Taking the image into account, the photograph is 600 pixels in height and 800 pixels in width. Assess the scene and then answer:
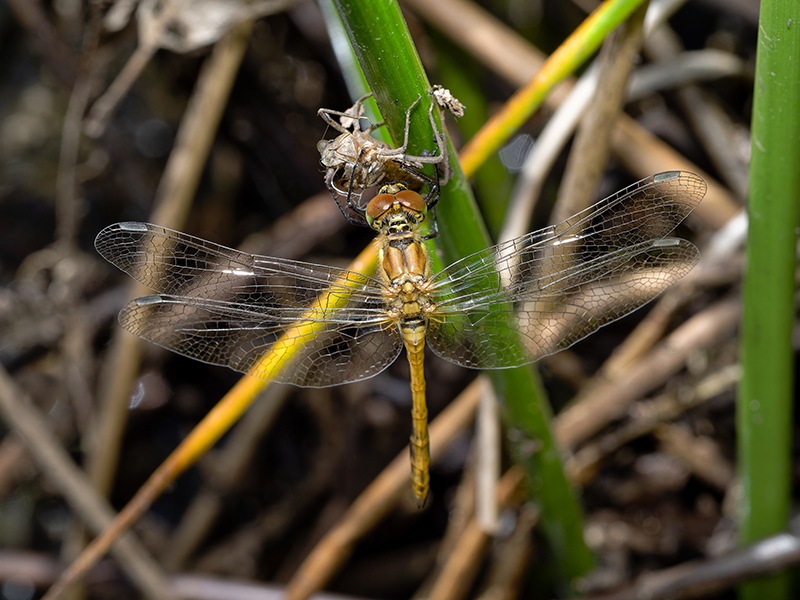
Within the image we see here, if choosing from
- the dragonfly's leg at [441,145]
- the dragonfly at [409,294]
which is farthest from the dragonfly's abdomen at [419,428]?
the dragonfly's leg at [441,145]

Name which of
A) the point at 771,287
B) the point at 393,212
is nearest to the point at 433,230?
the point at 393,212

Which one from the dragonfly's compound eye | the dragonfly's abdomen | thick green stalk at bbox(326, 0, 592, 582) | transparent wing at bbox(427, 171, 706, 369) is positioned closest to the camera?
thick green stalk at bbox(326, 0, 592, 582)

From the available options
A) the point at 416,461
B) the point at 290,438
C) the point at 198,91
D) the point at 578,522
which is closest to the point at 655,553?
the point at 578,522

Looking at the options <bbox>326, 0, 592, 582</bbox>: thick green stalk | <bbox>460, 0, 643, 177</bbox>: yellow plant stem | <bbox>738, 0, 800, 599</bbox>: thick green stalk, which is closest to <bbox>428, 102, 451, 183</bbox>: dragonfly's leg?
<bbox>326, 0, 592, 582</bbox>: thick green stalk

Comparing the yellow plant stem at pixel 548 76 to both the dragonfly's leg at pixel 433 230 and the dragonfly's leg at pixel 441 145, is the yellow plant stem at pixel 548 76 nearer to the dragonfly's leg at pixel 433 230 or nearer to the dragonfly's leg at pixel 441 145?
the dragonfly's leg at pixel 433 230

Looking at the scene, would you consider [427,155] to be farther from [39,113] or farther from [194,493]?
[39,113]

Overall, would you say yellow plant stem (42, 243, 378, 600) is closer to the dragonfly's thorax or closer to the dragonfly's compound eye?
the dragonfly's thorax

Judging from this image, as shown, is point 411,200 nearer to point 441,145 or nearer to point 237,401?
point 441,145
